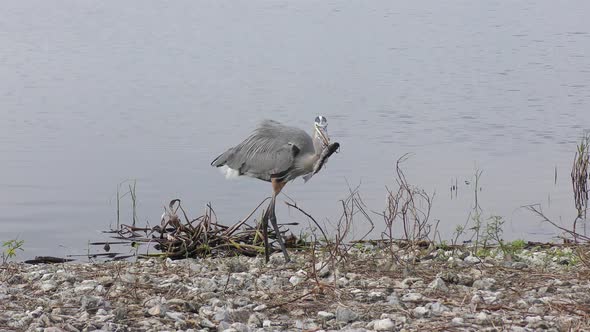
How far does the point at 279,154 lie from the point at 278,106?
28.9 feet

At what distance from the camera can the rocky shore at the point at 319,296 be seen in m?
5.79

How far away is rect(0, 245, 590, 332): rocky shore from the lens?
19.0 ft

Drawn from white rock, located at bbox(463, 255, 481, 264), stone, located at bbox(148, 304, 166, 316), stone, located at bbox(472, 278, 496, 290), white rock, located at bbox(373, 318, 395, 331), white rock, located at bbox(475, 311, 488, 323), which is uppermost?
white rock, located at bbox(463, 255, 481, 264)

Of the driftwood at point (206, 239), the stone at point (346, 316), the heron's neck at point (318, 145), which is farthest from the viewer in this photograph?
the driftwood at point (206, 239)

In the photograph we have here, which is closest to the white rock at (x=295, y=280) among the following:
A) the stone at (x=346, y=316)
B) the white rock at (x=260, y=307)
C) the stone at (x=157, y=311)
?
the white rock at (x=260, y=307)

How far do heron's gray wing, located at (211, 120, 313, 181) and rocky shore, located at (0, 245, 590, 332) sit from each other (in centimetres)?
136

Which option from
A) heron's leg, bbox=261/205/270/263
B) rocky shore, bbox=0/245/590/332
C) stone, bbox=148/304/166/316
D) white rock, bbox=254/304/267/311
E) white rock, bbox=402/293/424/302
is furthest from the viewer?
heron's leg, bbox=261/205/270/263

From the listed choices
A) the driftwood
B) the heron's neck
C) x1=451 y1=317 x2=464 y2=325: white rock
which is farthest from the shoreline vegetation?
the heron's neck

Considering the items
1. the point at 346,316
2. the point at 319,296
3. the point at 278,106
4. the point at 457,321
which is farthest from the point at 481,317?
the point at 278,106

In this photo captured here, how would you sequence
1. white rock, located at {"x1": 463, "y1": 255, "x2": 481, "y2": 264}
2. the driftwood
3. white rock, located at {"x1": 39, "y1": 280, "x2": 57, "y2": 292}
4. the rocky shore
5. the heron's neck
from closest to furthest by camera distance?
the rocky shore, white rock, located at {"x1": 39, "y1": 280, "x2": 57, "y2": 292}, white rock, located at {"x1": 463, "y1": 255, "x2": 481, "y2": 264}, the heron's neck, the driftwood

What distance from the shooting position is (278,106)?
18047 millimetres

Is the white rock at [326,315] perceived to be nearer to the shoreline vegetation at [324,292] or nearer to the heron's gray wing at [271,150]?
the shoreline vegetation at [324,292]

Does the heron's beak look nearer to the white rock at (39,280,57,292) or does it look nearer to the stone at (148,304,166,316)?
the white rock at (39,280,57,292)

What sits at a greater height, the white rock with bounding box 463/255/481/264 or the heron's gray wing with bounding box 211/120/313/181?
the heron's gray wing with bounding box 211/120/313/181
